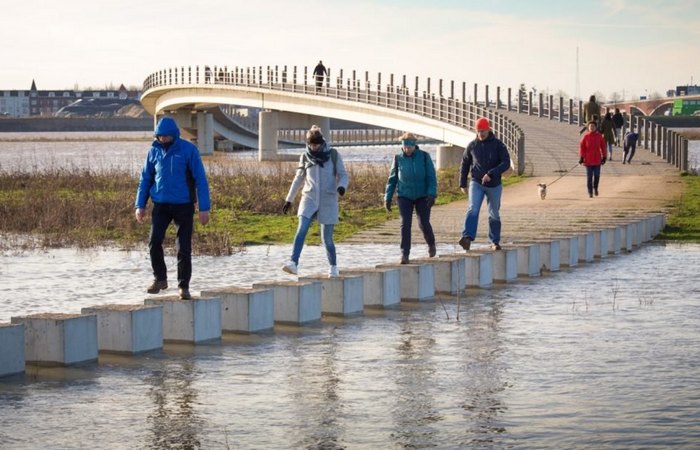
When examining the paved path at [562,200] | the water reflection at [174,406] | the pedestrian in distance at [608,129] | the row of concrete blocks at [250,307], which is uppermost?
the pedestrian in distance at [608,129]

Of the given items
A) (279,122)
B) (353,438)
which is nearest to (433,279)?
(353,438)

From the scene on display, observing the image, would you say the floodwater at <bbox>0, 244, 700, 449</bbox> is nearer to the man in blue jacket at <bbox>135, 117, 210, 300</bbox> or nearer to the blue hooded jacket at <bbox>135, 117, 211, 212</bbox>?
the man in blue jacket at <bbox>135, 117, 210, 300</bbox>

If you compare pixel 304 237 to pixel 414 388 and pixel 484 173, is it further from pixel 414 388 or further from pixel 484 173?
pixel 414 388

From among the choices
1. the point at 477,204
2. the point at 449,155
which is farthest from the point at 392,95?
the point at 477,204

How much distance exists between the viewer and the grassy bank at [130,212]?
85.7ft

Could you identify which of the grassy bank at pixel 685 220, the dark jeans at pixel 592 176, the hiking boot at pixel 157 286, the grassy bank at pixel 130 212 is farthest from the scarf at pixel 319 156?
the dark jeans at pixel 592 176

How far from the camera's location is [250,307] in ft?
47.2

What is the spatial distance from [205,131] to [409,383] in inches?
3529

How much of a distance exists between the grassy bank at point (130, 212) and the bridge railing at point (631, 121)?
7.87 metres

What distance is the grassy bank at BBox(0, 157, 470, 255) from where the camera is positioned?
2612cm

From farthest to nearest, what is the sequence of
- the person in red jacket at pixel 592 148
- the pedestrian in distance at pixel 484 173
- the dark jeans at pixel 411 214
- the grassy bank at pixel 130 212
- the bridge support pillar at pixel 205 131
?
the bridge support pillar at pixel 205 131 < the person in red jacket at pixel 592 148 < the grassy bank at pixel 130 212 < the pedestrian in distance at pixel 484 173 < the dark jeans at pixel 411 214

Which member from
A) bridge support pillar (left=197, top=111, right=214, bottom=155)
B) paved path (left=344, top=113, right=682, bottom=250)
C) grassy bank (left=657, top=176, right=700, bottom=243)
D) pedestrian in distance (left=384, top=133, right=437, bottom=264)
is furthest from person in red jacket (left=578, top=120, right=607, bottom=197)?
bridge support pillar (left=197, top=111, right=214, bottom=155)

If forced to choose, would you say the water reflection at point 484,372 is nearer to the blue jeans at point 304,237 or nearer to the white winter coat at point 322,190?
the blue jeans at point 304,237

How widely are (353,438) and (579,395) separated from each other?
7.25ft
